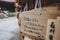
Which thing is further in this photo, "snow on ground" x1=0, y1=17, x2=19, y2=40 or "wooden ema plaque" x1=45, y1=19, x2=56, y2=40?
"snow on ground" x1=0, y1=17, x2=19, y2=40

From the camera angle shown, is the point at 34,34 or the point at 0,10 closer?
the point at 34,34

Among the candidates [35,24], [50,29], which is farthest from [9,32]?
[50,29]

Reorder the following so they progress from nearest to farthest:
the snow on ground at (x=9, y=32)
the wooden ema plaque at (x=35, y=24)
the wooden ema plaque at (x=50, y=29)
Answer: the wooden ema plaque at (x=50, y=29) → the wooden ema plaque at (x=35, y=24) → the snow on ground at (x=9, y=32)

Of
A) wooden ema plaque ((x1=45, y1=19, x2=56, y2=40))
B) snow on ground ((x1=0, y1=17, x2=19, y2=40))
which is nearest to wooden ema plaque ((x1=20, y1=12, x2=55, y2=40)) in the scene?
wooden ema plaque ((x1=45, y1=19, x2=56, y2=40))

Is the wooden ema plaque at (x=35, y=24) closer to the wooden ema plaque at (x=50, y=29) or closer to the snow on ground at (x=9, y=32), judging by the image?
the wooden ema plaque at (x=50, y=29)

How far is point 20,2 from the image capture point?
1.50 m

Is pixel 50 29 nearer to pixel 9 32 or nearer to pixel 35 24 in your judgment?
pixel 35 24

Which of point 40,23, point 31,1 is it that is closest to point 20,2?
point 31,1

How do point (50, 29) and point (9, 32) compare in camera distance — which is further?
point (9, 32)

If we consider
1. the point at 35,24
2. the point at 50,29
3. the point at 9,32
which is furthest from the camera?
the point at 9,32

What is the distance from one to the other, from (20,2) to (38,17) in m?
0.32

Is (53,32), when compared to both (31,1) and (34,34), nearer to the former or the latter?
(34,34)

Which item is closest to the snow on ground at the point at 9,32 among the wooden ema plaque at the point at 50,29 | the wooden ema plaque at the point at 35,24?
the wooden ema plaque at the point at 35,24

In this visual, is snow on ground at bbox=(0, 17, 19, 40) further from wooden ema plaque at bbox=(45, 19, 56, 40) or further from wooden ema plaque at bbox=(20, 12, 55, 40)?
wooden ema plaque at bbox=(45, 19, 56, 40)
